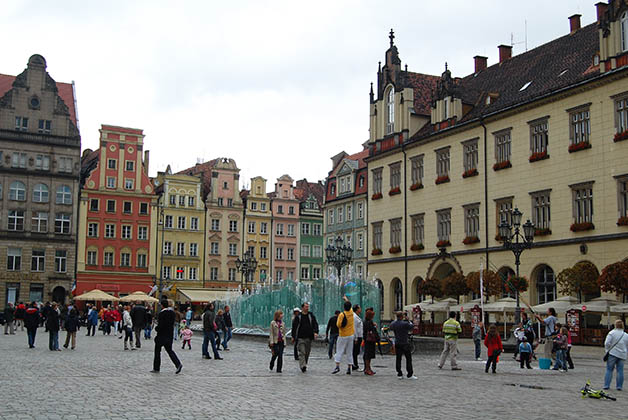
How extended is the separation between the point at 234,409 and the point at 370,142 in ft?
160

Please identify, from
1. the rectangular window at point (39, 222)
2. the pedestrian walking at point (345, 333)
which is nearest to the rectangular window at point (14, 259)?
the rectangular window at point (39, 222)

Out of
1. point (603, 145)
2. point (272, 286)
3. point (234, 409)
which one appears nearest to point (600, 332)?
point (603, 145)

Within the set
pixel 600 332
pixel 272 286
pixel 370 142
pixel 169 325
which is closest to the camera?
pixel 169 325

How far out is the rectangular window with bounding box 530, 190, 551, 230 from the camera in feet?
138

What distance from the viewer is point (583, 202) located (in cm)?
3950

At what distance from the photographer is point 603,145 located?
3819cm

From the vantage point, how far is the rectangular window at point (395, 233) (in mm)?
55594

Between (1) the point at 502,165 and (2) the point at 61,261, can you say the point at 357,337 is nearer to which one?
(1) the point at 502,165

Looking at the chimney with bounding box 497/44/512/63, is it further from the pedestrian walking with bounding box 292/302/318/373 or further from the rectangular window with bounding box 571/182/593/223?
the pedestrian walking with bounding box 292/302/318/373

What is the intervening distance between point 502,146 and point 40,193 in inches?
1795

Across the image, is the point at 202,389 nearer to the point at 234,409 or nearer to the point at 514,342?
the point at 234,409

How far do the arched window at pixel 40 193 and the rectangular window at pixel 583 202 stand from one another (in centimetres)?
5075

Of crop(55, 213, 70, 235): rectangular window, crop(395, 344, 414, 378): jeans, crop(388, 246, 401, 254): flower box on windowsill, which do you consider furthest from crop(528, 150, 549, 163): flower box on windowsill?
→ crop(55, 213, 70, 235): rectangular window

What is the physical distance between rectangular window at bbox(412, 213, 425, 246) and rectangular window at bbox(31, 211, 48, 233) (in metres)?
37.3
